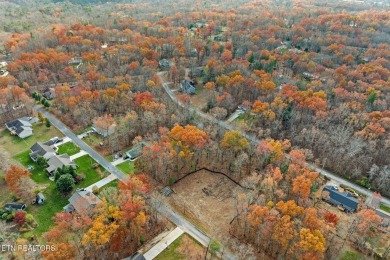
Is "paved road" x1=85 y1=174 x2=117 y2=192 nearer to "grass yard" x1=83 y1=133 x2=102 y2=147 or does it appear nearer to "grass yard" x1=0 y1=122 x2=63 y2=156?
"grass yard" x1=83 y1=133 x2=102 y2=147

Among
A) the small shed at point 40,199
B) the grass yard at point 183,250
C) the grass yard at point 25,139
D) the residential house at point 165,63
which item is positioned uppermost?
the residential house at point 165,63

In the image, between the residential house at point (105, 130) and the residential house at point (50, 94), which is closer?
the residential house at point (105, 130)

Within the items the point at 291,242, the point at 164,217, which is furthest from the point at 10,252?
the point at 291,242

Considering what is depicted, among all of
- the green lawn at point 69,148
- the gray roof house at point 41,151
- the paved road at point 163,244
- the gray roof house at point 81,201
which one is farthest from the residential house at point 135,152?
the paved road at point 163,244

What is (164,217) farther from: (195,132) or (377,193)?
(377,193)

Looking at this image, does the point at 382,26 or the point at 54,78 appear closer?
the point at 54,78

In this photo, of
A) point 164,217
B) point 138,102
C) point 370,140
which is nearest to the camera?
point 164,217

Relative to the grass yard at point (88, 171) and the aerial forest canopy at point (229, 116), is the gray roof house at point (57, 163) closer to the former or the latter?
the grass yard at point (88, 171)

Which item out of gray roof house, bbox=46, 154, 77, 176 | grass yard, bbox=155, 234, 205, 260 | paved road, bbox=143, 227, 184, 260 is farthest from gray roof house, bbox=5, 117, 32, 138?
grass yard, bbox=155, 234, 205, 260
